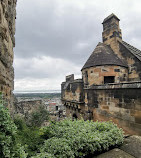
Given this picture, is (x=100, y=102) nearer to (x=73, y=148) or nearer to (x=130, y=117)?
(x=130, y=117)

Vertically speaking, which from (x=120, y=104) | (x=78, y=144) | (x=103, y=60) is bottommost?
(x=78, y=144)

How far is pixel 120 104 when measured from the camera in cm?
478

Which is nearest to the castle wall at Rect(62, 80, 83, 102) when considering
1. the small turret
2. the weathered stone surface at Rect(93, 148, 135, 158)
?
the small turret

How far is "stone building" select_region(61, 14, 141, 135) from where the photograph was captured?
4.32 metres

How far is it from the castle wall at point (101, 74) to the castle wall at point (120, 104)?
3.34ft

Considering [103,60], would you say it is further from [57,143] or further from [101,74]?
[57,143]

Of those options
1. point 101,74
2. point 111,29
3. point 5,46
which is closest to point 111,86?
point 101,74

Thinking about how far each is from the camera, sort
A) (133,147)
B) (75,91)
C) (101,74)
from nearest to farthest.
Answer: (133,147)
(101,74)
(75,91)

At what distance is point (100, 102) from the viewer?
19.6 feet

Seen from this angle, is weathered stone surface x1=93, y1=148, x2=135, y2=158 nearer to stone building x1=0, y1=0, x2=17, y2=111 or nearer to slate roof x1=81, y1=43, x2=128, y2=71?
stone building x1=0, y1=0, x2=17, y2=111

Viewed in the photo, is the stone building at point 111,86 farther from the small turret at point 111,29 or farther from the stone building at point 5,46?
the stone building at point 5,46

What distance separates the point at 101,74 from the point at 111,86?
1970 mm

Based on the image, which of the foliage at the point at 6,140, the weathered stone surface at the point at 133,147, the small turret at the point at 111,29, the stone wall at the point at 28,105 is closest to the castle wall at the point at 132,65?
the small turret at the point at 111,29

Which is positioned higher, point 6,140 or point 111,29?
point 111,29
